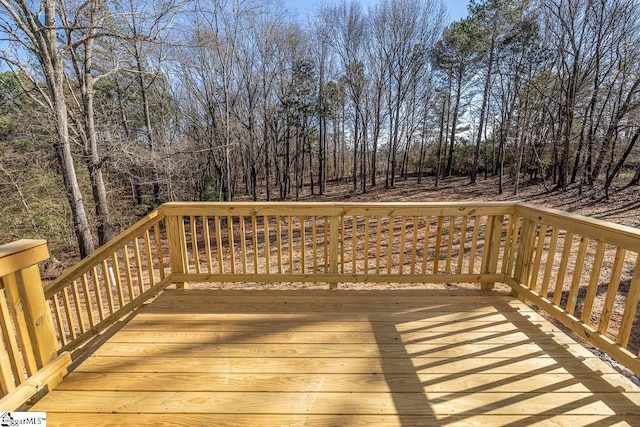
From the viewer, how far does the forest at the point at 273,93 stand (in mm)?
6074

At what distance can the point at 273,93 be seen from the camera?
45.8ft

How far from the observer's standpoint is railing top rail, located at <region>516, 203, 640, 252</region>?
1.69 m

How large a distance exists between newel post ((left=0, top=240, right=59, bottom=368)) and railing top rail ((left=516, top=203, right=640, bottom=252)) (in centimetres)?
331

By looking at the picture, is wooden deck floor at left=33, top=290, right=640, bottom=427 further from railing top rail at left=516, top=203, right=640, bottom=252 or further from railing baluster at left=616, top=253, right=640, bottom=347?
railing top rail at left=516, top=203, right=640, bottom=252

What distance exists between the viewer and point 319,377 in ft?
5.55

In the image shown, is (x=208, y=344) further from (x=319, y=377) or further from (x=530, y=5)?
(x=530, y=5)

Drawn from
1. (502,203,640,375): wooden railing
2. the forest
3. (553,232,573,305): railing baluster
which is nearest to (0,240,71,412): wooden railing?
(502,203,640,375): wooden railing

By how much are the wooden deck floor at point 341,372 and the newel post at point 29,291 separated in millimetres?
262

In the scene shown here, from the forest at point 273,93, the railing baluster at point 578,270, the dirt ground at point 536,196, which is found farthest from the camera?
the dirt ground at point 536,196

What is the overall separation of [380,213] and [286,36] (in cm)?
1284

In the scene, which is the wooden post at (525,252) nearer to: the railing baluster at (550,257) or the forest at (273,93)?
the railing baluster at (550,257)

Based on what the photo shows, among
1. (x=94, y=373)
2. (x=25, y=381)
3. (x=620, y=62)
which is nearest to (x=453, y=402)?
(x=94, y=373)

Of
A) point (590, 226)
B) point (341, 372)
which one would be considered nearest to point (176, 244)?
point (341, 372)

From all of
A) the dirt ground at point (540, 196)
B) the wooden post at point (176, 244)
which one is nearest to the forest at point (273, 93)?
the dirt ground at point (540, 196)
